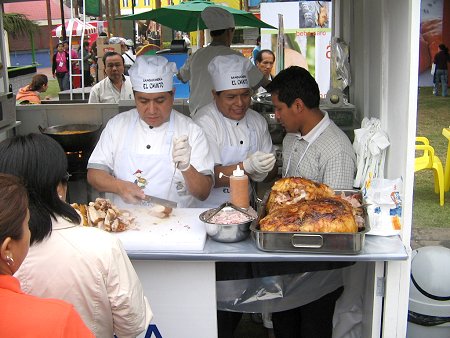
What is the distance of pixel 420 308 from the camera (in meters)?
2.90

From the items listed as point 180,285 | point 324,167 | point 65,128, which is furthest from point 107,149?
point 65,128

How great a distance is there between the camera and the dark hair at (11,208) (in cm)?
115

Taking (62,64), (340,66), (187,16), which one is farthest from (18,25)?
(340,66)

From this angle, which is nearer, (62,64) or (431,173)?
(431,173)

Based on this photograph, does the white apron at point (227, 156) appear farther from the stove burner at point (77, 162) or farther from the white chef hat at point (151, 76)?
the stove burner at point (77, 162)

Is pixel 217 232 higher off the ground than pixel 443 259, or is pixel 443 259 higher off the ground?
pixel 217 232

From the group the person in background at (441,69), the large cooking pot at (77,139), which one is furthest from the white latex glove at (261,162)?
the person in background at (441,69)

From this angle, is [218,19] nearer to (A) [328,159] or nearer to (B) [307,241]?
(A) [328,159]

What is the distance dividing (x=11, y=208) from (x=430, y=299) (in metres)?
2.37

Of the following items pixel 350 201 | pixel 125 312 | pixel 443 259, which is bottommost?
pixel 443 259

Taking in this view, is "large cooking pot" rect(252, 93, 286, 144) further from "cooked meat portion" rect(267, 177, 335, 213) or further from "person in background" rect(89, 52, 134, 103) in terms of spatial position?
"person in background" rect(89, 52, 134, 103)

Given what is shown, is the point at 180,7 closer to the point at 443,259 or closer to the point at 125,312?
the point at 443,259

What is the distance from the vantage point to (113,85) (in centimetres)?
605

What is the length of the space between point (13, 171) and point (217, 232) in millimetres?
953
